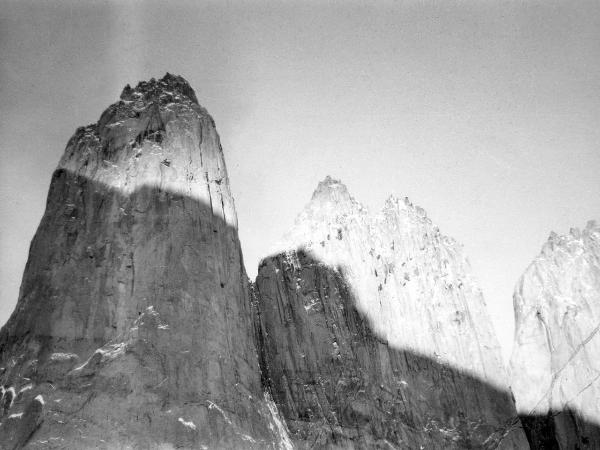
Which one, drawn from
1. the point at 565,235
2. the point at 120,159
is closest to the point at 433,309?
the point at 565,235

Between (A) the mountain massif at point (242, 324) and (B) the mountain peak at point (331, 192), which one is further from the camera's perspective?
(B) the mountain peak at point (331, 192)

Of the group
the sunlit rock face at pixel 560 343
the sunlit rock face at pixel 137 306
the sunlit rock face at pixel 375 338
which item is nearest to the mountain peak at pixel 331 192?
the sunlit rock face at pixel 375 338

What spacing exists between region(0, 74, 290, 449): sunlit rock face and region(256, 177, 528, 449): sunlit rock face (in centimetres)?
936

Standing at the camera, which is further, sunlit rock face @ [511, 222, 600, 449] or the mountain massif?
sunlit rock face @ [511, 222, 600, 449]

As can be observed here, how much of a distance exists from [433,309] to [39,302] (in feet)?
159

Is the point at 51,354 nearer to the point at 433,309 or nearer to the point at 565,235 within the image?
the point at 433,309

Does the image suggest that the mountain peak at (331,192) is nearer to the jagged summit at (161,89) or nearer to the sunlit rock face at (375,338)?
the sunlit rock face at (375,338)

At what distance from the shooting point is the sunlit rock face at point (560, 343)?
280ft

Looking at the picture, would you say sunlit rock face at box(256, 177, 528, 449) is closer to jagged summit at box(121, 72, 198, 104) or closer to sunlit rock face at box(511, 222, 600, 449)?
sunlit rock face at box(511, 222, 600, 449)

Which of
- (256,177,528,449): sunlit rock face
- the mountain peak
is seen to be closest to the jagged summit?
(256,177,528,449): sunlit rock face

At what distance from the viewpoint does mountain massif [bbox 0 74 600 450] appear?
169 feet

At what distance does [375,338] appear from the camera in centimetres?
7875

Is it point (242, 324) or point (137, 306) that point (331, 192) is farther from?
point (137, 306)

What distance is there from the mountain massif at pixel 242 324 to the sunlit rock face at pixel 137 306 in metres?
0.14
